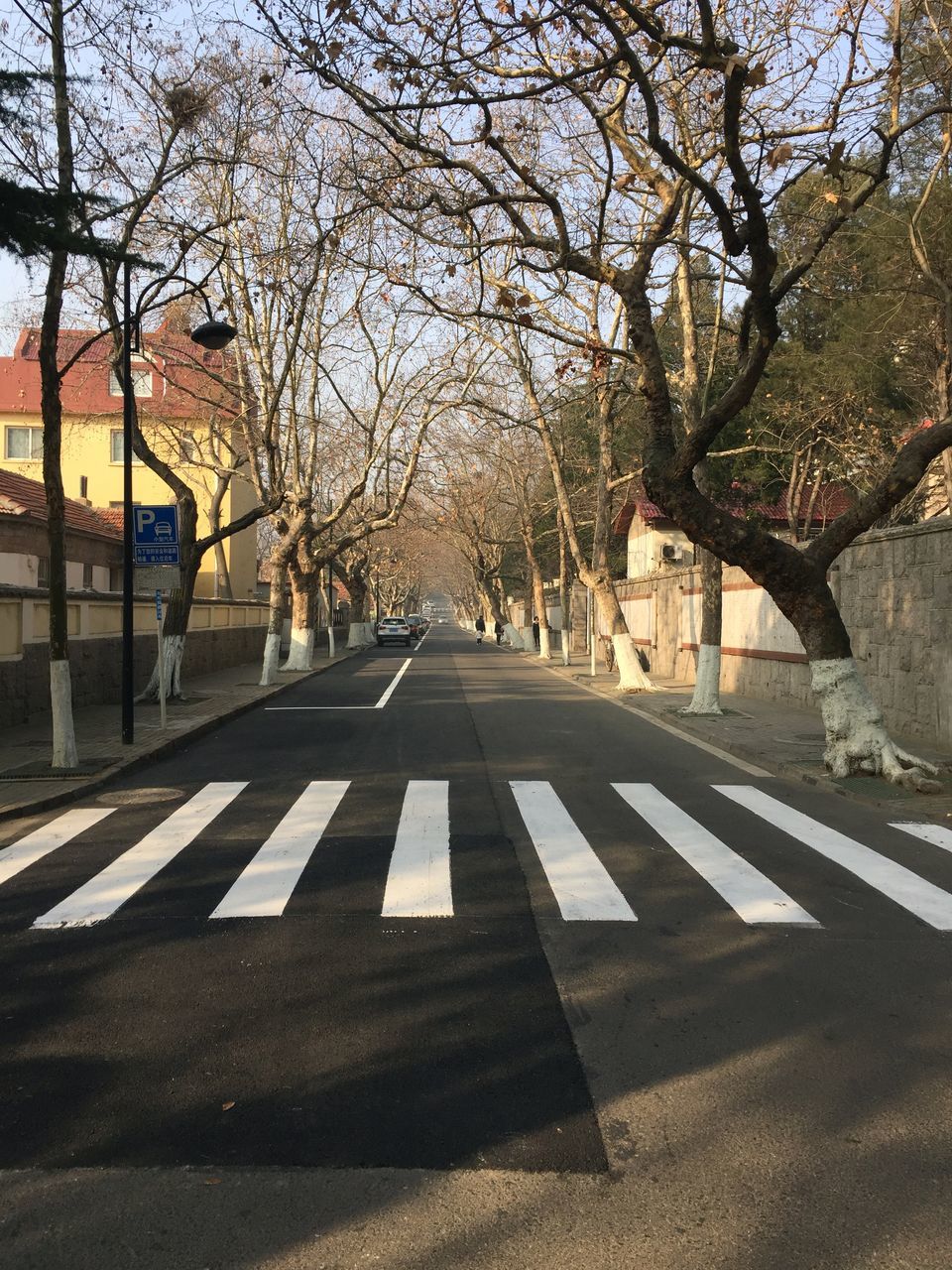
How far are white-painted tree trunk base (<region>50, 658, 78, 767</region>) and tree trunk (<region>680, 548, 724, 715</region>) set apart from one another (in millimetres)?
10392

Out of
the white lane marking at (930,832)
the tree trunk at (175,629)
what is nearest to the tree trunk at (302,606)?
the tree trunk at (175,629)

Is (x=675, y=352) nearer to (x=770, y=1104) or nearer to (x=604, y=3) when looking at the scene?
(x=604, y=3)

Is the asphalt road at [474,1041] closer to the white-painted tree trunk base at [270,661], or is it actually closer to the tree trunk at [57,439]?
the tree trunk at [57,439]

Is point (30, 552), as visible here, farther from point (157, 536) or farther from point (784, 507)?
point (784, 507)

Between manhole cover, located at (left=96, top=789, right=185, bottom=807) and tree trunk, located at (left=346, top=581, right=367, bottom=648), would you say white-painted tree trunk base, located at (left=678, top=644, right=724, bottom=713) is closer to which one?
manhole cover, located at (left=96, top=789, right=185, bottom=807)

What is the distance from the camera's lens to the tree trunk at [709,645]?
17797mm

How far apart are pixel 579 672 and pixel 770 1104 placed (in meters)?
26.7

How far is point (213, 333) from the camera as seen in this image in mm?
14148

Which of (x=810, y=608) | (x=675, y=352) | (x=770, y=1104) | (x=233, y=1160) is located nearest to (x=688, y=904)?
(x=770, y=1104)

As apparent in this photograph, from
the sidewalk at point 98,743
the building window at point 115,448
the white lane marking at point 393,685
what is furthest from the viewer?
the building window at point 115,448

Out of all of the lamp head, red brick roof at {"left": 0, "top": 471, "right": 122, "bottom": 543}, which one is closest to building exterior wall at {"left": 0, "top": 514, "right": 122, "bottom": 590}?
red brick roof at {"left": 0, "top": 471, "right": 122, "bottom": 543}

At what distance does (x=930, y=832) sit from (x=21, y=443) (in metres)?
37.9

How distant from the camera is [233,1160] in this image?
3.47m

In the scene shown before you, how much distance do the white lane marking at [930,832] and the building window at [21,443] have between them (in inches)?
1451
